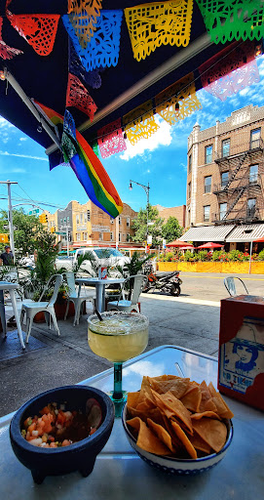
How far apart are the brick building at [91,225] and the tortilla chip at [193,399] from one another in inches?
1200

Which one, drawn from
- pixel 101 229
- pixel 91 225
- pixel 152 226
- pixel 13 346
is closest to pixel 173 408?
pixel 13 346

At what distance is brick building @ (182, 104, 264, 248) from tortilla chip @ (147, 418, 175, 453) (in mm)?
20712

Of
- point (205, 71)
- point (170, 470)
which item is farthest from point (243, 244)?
point (170, 470)

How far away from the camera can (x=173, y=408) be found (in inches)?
21.3

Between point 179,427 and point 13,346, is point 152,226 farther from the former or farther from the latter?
point 179,427

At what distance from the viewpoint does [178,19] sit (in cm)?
126

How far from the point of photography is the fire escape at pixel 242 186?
20.5 metres

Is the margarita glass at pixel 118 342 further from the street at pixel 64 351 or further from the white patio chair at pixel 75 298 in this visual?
the white patio chair at pixel 75 298

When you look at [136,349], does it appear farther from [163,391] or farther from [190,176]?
[190,176]

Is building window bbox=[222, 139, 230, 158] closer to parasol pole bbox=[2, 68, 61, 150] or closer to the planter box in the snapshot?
the planter box

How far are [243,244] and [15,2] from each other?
22565mm

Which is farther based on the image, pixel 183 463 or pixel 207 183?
pixel 207 183

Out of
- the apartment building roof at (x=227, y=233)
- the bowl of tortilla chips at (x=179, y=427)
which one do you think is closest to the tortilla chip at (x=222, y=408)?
the bowl of tortilla chips at (x=179, y=427)

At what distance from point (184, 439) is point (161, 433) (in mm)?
51
